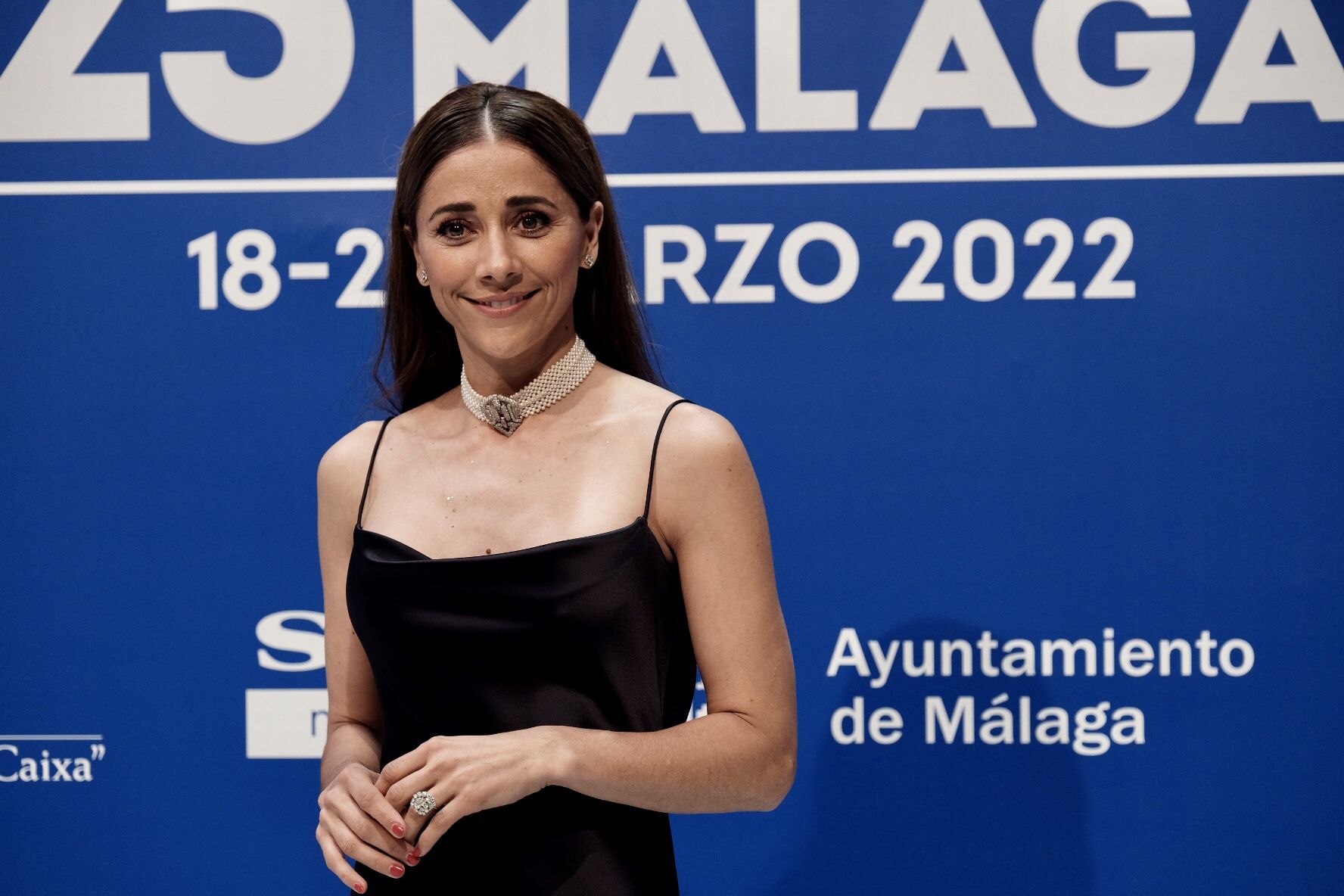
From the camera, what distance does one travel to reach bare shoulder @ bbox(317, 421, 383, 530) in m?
1.59

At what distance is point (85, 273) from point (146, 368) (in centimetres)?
22

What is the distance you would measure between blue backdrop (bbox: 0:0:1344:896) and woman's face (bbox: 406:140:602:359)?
1.05 meters

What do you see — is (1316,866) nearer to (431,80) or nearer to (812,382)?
(812,382)

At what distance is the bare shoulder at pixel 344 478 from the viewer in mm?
1595

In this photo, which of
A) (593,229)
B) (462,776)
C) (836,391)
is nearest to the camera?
(462,776)

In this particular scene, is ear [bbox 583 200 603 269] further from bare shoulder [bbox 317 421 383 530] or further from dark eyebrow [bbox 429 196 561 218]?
bare shoulder [bbox 317 421 383 530]

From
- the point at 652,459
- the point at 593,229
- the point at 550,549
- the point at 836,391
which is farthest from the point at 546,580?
the point at 836,391

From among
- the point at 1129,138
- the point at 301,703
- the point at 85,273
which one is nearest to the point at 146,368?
the point at 85,273

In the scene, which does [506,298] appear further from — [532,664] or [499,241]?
[532,664]

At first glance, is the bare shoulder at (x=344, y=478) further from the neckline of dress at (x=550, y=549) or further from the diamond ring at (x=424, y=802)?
the diamond ring at (x=424, y=802)

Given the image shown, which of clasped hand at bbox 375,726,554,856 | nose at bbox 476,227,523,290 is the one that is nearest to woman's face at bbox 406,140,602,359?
nose at bbox 476,227,523,290

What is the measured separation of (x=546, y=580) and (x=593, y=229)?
1.39ft

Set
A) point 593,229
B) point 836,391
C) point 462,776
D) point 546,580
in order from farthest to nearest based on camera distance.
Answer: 1. point 836,391
2. point 593,229
3. point 546,580
4. point 462,776

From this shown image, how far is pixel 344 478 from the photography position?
5.28 feet
